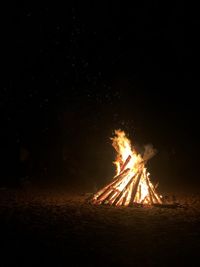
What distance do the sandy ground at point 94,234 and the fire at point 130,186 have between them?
558 mm

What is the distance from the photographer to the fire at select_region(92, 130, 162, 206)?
11836 millimetres

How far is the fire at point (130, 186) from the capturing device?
38.8ft

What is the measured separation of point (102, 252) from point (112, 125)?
13.7 meters

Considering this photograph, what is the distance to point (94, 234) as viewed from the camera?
7.93m

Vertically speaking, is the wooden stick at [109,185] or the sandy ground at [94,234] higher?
the wooden stick at [109,185]

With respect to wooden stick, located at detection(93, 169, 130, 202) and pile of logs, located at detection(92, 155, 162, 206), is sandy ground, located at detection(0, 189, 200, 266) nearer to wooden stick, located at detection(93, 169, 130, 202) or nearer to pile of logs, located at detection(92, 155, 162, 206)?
wooden stick, located at detection(93, 169, 130, 202)

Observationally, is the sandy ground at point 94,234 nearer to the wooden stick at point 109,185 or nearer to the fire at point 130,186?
the wooden stick at point 109,185

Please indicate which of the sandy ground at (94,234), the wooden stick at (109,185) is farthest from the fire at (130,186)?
the sandy ground at (94,234)

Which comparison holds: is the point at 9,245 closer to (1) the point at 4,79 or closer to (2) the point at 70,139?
(2) the point at 70,139

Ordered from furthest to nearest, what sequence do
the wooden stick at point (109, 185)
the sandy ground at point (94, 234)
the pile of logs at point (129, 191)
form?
the wooden stick at point (109, 185)
the pile of logs at point (129, 191)
the sandy ground at point (94, 234)

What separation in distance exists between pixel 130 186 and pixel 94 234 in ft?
13.8

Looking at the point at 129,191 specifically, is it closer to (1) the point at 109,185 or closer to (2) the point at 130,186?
(2) the point at 130,186

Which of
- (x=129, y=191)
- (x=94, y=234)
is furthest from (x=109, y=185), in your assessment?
(x=94, y=234)

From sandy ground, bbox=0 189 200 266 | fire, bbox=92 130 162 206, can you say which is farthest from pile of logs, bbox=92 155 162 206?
sandy ground, bbox=0 189 200 266
